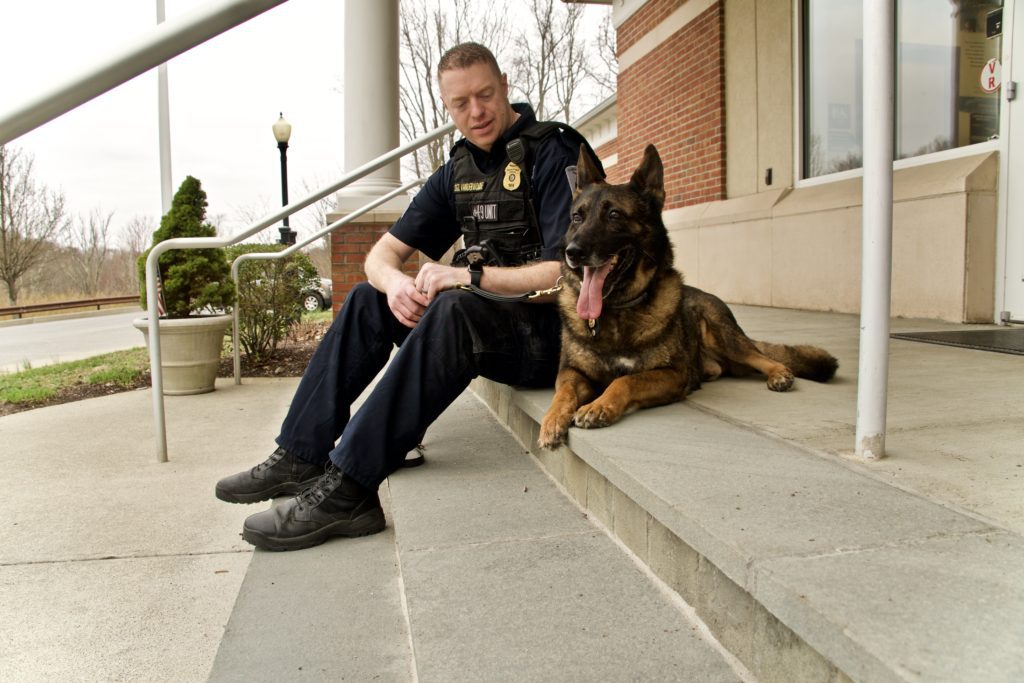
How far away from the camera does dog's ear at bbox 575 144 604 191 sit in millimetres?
2645

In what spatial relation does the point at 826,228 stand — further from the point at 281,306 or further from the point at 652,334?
the point at 281,306

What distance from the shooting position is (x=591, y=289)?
245 cm

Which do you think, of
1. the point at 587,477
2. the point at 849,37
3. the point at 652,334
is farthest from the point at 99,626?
the point at 849,37

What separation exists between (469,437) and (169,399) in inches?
126

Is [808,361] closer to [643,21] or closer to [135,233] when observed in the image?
[643,21]

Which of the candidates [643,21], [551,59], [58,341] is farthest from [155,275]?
[551,59]

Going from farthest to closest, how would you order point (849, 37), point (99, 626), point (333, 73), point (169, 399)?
point (333, 73) → point (849, 37) → point (169, 399) → point (99, 626)

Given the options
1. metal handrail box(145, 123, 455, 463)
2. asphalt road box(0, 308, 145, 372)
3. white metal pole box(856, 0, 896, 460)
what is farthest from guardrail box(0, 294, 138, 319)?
white metal pole box(856, 0, 896, 460)

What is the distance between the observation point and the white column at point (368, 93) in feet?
24.2

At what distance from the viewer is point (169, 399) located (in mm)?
5438

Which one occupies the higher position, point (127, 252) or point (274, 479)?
point (127, 252)

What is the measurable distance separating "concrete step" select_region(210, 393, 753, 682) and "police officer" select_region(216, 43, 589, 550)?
0.19 meters

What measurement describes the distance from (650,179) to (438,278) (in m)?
0.85

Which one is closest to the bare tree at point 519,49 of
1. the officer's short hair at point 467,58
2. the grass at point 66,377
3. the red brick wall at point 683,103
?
the red brick wall at point 683,103
